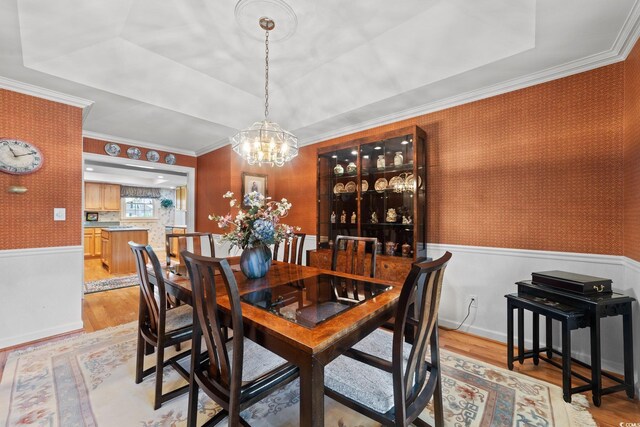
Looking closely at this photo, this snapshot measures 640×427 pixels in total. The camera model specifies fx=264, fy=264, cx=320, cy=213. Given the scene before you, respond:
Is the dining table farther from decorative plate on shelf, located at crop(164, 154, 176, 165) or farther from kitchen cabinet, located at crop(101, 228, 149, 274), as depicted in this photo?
kitchen cabinet, located at crop(101, 228, 149, 274)

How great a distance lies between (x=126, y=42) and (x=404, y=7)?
2521 mm

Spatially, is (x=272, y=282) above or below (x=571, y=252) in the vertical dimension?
below

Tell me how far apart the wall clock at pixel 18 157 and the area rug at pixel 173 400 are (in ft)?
5.82

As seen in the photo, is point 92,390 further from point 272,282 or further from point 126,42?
point 126,42

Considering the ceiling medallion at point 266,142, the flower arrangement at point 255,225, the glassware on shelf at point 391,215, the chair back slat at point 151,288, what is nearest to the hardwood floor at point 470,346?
the glassware on shelf at point 391,215

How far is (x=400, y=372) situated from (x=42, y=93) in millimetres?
4062

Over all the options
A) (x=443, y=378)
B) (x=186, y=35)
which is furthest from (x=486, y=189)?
(x=186, y=35)

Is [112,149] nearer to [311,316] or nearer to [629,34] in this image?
[311,316]

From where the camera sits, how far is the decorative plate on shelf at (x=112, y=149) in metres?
4.12

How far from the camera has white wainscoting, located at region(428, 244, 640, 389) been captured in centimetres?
205

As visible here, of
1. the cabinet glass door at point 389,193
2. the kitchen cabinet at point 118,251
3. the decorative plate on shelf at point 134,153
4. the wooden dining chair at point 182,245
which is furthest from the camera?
the kitchen cabinet at point 118,251

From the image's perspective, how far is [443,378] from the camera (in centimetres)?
201

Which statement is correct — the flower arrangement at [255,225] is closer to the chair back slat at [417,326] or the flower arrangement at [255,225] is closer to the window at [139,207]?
the chair back slat at [417,326]

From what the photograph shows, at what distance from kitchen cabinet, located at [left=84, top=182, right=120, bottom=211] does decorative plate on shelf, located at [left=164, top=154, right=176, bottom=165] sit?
5187 mm
